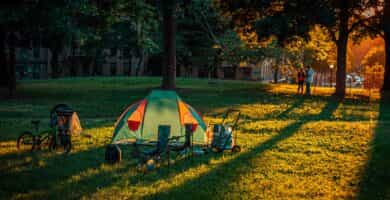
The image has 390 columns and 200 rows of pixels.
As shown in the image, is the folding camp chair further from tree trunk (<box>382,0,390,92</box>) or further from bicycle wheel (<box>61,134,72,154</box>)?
tree trunk (<box>382,0,390,92</box>)

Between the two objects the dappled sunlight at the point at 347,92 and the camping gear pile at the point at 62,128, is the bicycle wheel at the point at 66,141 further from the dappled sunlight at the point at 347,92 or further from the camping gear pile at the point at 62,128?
the dappled sunlight at the point at 347,92

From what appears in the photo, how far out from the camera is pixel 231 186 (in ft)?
30.6

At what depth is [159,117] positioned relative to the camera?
1286 cm

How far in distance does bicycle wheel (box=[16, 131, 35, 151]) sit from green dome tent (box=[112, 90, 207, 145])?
192 cm

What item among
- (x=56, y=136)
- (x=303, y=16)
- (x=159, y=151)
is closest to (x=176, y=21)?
(x=303, y=16)

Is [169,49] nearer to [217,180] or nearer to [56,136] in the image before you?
[56,136]

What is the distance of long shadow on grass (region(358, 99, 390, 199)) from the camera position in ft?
30.1

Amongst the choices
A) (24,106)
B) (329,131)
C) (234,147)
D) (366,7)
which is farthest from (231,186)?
(366,7)

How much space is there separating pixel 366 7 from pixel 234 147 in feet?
84.1

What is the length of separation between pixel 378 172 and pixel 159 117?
5.19m

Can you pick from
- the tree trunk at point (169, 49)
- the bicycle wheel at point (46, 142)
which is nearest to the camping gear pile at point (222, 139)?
the bicycle wheel at point (46, 142)

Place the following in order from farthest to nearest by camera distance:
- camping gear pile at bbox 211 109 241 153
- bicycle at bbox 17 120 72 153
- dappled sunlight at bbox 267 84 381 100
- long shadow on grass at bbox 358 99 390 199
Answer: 1. dappled sunlight at bbox 267 84 381 100
2. camping gear pile at bbox 211 109 241 153
3. bicycle at bbox 17 120 72 153
4. long shadow on grass at bbox 358 99 390 199

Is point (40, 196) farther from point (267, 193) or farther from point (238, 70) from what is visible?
point (238, 70)

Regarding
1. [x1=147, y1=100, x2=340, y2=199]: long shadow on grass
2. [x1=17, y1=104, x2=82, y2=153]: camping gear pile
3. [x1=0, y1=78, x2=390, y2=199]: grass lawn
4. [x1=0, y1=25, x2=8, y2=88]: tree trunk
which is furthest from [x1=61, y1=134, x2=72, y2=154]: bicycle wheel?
[x1=0, y1=25, x2=8, y2=88]: tree trunk
